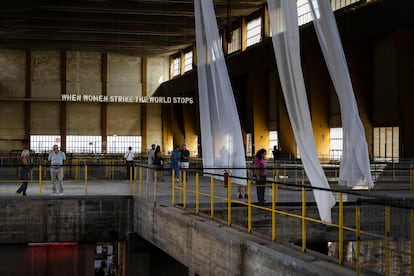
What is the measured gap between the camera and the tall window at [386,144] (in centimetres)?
2893

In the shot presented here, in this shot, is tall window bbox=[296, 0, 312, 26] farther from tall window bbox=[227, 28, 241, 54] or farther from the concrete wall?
the concrete wall

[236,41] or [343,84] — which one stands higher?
Answer: [236,41]

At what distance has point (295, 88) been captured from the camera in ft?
39.5

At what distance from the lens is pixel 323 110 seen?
35.0 meters

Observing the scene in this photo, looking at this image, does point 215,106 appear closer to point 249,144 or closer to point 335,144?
point 335,144

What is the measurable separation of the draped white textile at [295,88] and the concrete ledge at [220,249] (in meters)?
1.71

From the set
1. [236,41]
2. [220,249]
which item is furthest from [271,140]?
[220,249]

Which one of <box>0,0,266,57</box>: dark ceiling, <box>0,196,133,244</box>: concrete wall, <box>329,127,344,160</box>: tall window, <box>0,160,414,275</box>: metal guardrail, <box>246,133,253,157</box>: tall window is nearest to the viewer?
<box>0,160,414,275</box>: metal guardrail

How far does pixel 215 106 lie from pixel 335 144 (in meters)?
19.4

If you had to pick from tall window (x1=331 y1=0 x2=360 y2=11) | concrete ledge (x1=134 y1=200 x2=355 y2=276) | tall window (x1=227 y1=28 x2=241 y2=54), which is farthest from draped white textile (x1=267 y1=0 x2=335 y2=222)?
tall window (x1=227 y1=28 x2=241 y2=54)

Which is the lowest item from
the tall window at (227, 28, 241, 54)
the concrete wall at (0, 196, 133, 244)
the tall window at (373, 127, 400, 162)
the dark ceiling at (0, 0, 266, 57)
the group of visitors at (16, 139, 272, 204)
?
the concrete wall at (0, 196, 133, 244)

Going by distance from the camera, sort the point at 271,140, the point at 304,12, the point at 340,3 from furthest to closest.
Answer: the point at 271,140
the point at 304,12
the point at 340,3

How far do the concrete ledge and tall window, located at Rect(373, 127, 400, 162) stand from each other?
1557cm

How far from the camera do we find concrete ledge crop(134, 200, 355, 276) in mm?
8977
